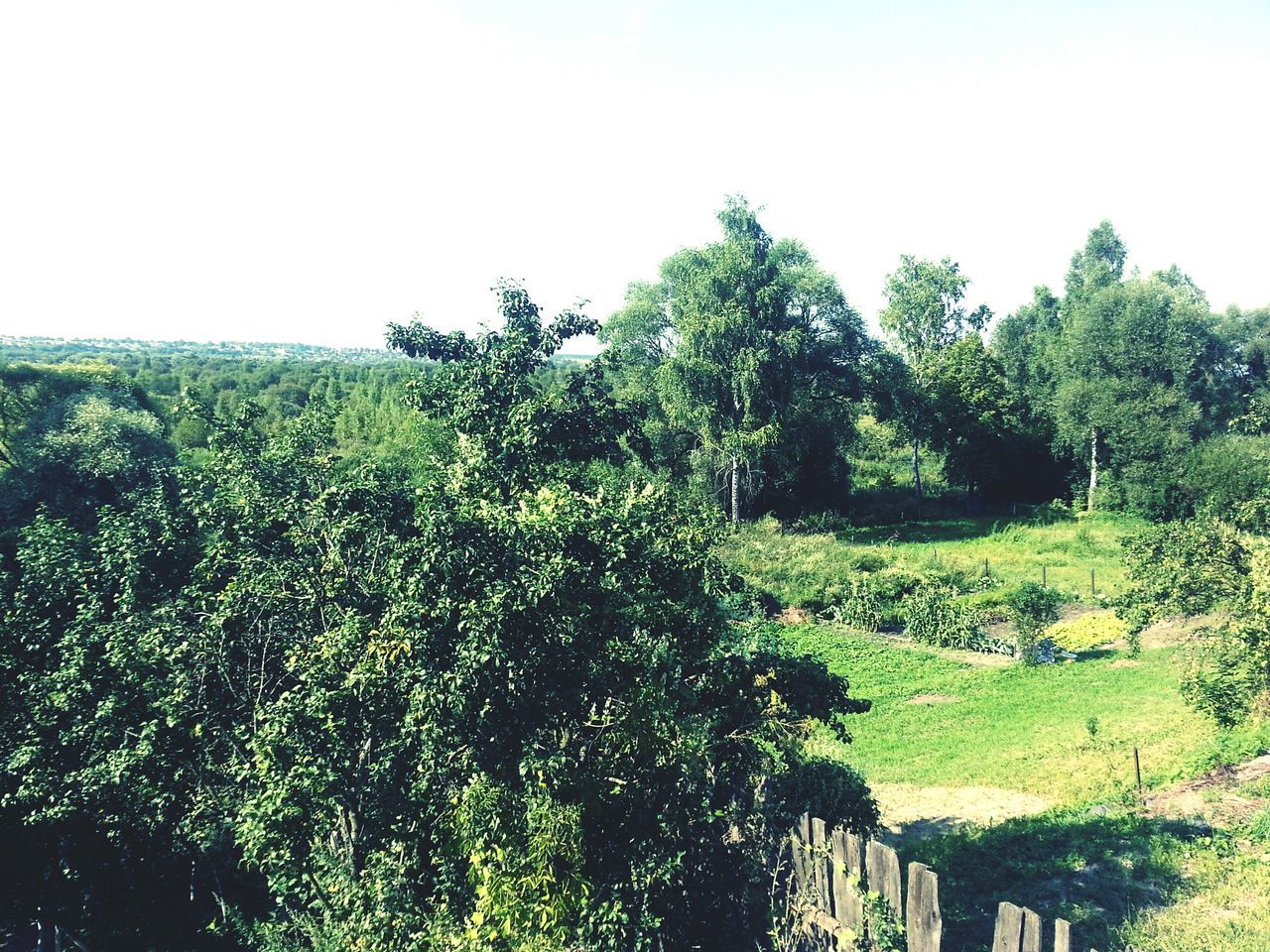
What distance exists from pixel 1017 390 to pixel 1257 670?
38.4 metres

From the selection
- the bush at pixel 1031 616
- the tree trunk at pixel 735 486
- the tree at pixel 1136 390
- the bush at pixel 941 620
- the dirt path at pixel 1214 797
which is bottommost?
the bush at pixel 941 620

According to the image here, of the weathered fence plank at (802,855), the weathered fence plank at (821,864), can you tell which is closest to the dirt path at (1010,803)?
the weathered fence plank at (802,855)

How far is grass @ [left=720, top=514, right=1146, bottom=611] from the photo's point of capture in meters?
29.3

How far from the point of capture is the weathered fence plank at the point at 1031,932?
5.05 metres

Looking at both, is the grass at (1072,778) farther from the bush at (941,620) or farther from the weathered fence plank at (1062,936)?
the weathered fence plank at (1062,936)

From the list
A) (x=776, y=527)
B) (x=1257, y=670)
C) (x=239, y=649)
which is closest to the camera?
(x=239, y=649)

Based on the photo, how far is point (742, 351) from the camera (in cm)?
3622

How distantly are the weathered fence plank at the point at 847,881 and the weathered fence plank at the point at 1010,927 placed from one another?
0.94 m

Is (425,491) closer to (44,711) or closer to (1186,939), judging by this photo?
(44,711)

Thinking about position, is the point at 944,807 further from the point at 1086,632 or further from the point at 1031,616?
the point at 1086,632

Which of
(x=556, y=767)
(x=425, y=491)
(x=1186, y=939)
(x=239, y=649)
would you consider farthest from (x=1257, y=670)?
(x=239, y=649)

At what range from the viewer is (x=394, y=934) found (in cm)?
595

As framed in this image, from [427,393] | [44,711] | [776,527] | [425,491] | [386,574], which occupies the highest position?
[427,393]

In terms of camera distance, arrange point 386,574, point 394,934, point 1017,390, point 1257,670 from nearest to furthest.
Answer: point 394,934 → point 386,574 → point 1257,670 → point 1017,390
